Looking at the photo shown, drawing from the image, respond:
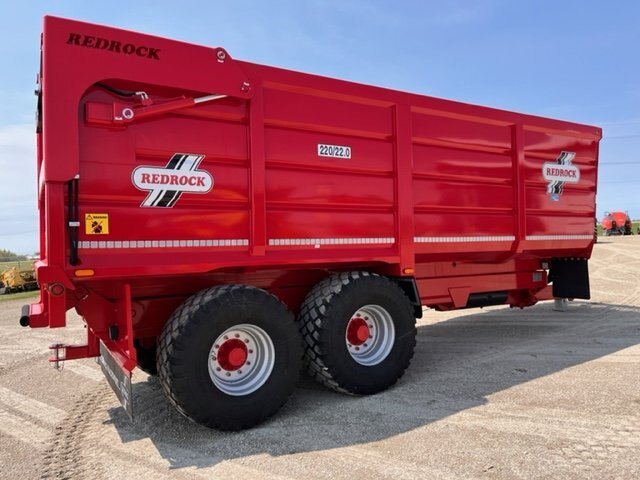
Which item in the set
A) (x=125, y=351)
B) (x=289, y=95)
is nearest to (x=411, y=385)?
(x=125, y=351)

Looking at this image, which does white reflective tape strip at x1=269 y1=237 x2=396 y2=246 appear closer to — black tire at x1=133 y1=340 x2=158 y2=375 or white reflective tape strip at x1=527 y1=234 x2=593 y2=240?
black tire at x1=133 y1=340 x2=158 y2=375

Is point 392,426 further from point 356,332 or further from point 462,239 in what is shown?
point 462,239

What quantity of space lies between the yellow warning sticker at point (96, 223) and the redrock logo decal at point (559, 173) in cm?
535

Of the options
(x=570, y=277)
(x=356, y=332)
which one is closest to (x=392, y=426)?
(x=356, y=332)

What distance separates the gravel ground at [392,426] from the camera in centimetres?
317

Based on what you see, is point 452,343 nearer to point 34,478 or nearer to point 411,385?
point 411,385

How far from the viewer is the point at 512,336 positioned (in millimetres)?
6945

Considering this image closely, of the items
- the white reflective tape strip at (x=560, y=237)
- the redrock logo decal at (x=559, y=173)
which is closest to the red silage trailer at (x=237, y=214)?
the white reflective tape strip at (x=560, y=237)

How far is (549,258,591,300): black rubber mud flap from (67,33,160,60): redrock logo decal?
6.38m

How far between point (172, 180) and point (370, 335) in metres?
2.33

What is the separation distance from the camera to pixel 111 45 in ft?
12.0

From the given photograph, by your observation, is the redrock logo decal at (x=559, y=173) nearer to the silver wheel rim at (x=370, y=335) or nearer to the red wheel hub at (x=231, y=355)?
the silver wheel rim at (x=370, y=335)

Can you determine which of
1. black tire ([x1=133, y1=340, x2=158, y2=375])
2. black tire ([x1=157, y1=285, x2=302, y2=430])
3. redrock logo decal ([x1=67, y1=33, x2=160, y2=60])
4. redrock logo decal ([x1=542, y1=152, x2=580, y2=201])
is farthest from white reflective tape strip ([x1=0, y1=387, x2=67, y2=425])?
redrock logo decal ([x1=542, y1=152, x2=580, y2=201])

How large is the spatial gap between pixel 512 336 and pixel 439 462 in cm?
424
